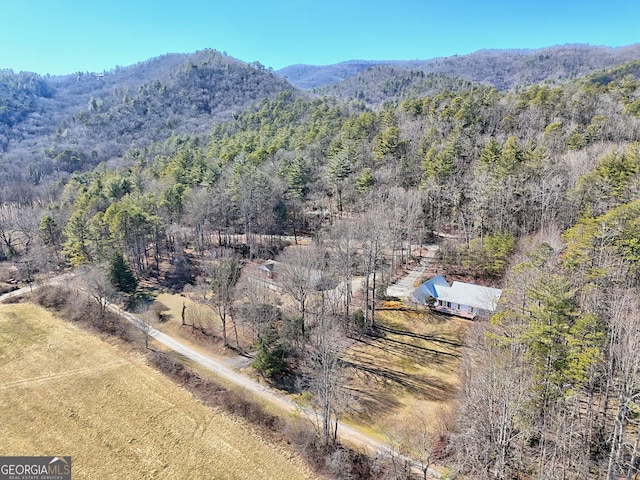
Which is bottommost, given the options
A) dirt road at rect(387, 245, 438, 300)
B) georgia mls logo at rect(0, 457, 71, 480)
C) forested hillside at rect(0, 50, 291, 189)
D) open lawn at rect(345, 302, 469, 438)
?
georgia mls logo at rect(0, 457, 71, 480)

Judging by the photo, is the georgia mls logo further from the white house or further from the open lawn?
the white house

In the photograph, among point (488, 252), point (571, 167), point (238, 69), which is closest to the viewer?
point (488, 252)

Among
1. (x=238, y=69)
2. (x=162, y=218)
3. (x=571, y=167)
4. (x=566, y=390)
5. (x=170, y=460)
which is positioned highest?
(x=238, y=69)

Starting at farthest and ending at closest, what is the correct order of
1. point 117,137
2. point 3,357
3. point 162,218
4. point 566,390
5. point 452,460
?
point 117,137
point 162,218
point 3,357
point 452,460
point 566,390

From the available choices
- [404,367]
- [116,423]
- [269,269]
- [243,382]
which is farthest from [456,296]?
[116,423]

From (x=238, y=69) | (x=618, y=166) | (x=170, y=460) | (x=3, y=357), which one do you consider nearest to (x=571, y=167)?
(x=618, y=166)

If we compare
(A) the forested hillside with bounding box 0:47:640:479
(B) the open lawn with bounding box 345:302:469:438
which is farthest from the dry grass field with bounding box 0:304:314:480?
(B) the open lawn with bounding box 345:302:469:438

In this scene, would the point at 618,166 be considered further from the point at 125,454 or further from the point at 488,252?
the point at 125,454

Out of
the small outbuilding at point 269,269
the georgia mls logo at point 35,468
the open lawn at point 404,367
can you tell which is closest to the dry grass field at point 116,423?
the georgia mls logo at point 35,468
